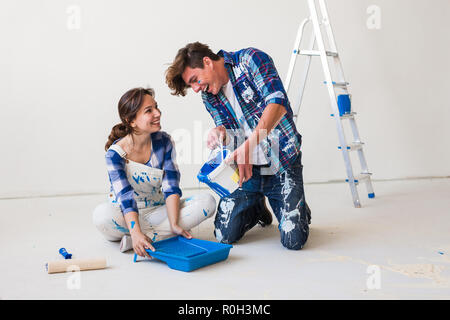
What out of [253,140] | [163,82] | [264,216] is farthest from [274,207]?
[163,82]

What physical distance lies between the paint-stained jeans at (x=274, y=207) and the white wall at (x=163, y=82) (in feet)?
5.75

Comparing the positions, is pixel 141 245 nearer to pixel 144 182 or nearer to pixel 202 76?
pixel 144 182

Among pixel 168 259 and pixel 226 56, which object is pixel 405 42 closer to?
pixel 226 56

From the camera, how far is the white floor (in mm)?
1557

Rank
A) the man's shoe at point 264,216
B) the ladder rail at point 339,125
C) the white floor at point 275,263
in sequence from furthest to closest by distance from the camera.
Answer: the ladder rail at point 339,125
the man's shoe at point 264,216
the white floor at point 275,263

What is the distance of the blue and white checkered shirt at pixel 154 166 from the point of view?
79.4 inches

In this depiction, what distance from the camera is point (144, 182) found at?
2191 millimetres

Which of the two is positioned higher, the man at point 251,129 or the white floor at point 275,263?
the man at point 251,129

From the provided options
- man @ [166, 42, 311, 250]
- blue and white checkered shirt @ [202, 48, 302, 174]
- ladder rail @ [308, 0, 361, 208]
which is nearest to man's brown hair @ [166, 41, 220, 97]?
man @ [166, 42, 311, 250]

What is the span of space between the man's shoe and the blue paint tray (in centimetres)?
57

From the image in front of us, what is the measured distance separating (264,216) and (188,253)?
2.49 feet

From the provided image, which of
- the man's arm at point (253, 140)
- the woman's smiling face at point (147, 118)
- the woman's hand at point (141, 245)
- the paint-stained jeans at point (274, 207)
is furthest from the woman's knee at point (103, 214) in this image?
the man's arm at point (253, 140)

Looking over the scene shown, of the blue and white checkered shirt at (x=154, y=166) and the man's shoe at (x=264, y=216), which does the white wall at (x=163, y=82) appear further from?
the blue and white checkered shirt at (x=154, y=166)
